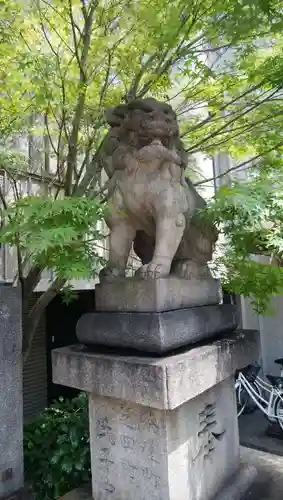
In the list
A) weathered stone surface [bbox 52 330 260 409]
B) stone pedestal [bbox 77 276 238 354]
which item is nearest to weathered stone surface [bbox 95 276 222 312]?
stone pedestal [bbox 77 276 238 354]

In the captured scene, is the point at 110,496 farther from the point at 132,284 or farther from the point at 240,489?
the point at 132,284

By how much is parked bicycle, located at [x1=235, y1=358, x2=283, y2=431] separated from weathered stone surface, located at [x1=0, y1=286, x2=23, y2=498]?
4.44 metres

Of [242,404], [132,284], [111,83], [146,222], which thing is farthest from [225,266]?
[242,404]

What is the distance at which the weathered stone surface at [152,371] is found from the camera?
2.17 meters

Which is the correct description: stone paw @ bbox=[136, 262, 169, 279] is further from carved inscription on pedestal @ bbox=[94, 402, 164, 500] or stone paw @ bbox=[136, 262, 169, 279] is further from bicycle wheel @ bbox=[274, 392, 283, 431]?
bicycle wheel @ bbox=[274, 392, 283, 431]

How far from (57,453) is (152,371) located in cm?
228

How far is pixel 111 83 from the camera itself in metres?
4.75

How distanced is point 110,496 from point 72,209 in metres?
2.16

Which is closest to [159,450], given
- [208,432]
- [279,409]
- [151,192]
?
[208,432]

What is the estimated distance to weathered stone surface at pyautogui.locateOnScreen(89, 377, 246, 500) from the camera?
2.42 metres

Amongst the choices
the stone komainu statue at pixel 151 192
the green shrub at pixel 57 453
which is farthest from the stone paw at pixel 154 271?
the green shrub at pixel 57 453

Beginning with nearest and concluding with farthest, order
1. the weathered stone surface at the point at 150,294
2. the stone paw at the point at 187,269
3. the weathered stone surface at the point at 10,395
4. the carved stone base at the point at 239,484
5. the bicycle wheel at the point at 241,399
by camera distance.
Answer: the weathered stone surface at the point at 150,294
the carved stone base at the point at 239,484
the stone paw at the point at 187,269
the weathered stone surface at the point at 10,395
the bicycle wheel at the point at 241,399

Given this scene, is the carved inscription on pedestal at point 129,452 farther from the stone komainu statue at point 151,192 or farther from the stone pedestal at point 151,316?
the stone komainu statue at point 151,192

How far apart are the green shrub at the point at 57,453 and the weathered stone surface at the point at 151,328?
1.61 metres
